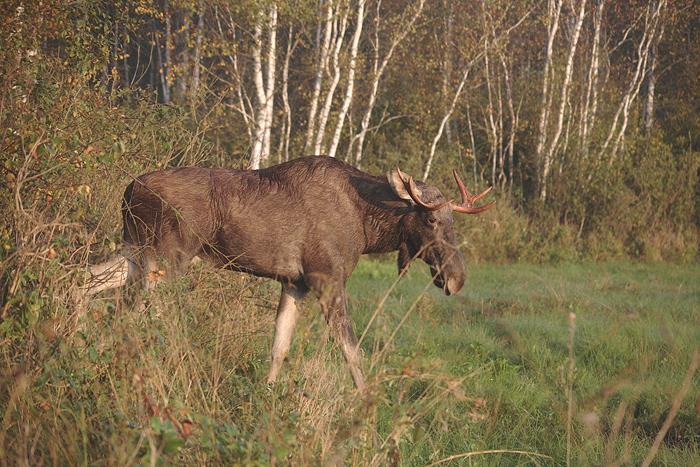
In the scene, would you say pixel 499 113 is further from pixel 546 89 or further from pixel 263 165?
pixel 263 165

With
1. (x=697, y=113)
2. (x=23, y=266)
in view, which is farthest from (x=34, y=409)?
(x=697, y=113)

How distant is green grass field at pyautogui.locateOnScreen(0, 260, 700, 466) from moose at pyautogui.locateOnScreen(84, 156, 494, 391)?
312 mm

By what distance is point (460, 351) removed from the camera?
891cm

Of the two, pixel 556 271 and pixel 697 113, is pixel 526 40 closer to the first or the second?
pixel 697 113

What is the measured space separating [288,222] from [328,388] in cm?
225

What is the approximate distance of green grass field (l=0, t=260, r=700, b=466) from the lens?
4.07m

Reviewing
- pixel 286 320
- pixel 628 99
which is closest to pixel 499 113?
pixel 628 99

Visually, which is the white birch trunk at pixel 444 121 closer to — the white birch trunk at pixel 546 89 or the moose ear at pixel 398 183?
the white birch trunk at pixel 546 89

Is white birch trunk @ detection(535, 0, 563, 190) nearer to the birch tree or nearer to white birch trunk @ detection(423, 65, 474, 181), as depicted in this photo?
white birch trunk @ detection(423, 65, 474, 181)

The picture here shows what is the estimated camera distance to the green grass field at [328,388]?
4070mm

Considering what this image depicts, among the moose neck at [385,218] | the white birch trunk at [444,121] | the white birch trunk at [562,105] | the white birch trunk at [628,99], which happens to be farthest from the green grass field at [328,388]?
the white birch trunk at [628,99]

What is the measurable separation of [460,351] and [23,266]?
4.79 meters

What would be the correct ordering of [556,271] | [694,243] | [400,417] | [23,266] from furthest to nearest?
1. [694,243]
2. [556,271]
3. [23,266]
4. [400,417]

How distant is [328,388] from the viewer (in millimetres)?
5074
